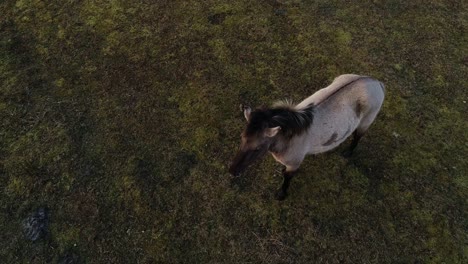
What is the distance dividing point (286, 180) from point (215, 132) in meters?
1.86

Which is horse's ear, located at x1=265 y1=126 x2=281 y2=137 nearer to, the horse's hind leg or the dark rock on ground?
the horse's hind leg

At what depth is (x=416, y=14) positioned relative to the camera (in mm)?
8953

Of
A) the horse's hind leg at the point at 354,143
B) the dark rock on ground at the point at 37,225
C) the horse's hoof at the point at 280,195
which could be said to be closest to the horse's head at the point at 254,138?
the horse's hoof at the point at 280,195

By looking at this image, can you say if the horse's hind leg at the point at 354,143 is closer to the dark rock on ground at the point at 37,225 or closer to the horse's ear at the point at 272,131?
the horse's ear at the point at 272,131

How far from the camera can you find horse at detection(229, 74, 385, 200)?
4.69 m

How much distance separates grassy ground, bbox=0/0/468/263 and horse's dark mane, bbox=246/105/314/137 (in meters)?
1.62

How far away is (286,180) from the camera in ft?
19.1

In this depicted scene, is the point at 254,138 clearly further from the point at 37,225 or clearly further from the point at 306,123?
the point at 37,225

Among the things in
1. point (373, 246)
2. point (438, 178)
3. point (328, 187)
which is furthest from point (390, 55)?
point (373, 246)

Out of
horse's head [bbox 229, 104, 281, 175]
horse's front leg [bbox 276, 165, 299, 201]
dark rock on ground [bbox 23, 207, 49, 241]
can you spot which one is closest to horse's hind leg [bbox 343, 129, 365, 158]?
horse's front leg [bbox 276, 165, 299, 201]

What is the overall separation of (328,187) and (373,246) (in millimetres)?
1193

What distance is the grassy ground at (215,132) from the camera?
5.74 meters

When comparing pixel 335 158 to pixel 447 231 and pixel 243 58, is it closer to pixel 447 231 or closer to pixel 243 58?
pixel 447 231

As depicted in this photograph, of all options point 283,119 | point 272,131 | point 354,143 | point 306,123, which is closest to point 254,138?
point 272,131
